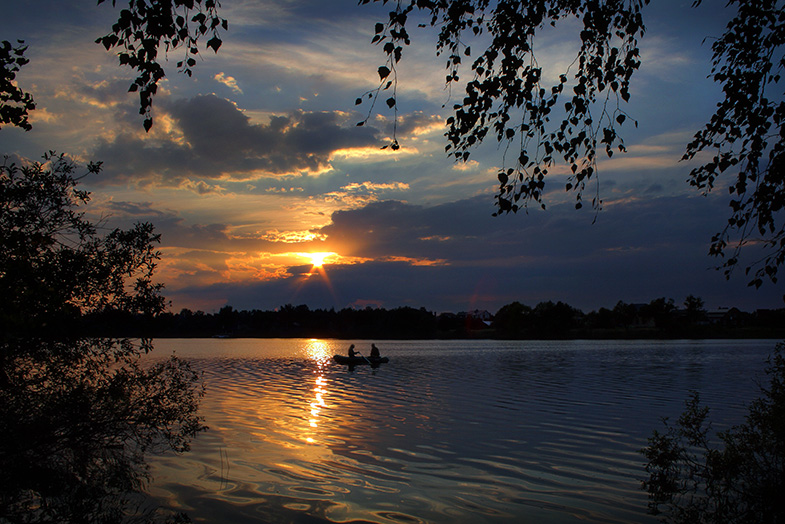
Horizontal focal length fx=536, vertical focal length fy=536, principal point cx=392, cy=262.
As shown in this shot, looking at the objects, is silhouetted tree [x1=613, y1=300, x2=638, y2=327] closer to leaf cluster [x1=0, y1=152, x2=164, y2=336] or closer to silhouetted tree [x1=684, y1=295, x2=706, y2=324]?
silhouetted tree [x1=684, y1=295, x2=706, y2=324]

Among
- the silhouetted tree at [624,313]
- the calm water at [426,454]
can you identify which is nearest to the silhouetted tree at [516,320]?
the silhouetted tree at [624,313]

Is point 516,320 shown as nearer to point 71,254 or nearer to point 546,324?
point 546,324

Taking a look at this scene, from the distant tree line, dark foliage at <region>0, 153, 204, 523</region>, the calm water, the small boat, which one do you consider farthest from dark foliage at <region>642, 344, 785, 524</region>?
the distant tree line

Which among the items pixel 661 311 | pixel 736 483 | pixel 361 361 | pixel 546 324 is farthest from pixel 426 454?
pixel 661 311

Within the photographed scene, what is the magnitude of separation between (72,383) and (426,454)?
29.9 feet

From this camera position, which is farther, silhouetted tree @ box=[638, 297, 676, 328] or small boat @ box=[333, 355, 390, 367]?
silhouetted tree @ box=[638, 297, 676, 328]

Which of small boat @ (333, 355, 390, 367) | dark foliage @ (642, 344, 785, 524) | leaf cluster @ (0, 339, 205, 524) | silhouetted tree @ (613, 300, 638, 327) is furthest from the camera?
silhouetted tree @ (613, 300, 638, 327)

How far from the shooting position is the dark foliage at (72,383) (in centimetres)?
1038

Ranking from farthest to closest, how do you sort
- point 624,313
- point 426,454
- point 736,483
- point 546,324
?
point 624,313 < point 546,324 < point 426,454 < point 736,483

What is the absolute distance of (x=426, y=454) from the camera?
15.2m

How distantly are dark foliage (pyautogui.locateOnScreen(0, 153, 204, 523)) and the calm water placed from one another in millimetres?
1475

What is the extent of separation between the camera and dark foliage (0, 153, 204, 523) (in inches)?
409

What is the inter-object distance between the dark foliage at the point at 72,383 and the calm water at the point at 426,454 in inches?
58.1

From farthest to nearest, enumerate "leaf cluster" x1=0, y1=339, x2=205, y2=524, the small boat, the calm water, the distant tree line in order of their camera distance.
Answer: the distant tree line < the small boat < the calm water < "leaf cluster" x1=0, y1=339, x2=205, y2=524
